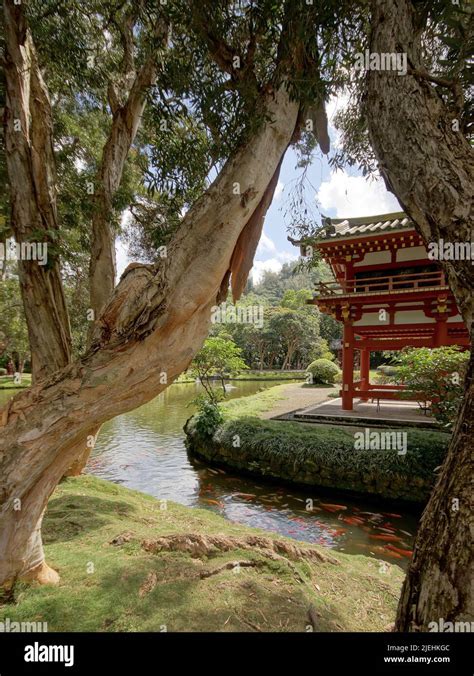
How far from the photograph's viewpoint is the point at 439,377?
6770mm

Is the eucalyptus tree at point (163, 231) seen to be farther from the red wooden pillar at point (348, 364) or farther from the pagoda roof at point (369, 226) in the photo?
the red wooden pillar at point (348, 364)

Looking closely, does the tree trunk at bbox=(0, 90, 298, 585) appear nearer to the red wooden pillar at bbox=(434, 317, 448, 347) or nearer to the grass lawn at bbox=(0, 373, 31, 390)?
the red wooden pillar at bbox=(434, 317, 448, 347)

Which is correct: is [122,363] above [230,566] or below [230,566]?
above

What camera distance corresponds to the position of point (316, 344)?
33.8 metres

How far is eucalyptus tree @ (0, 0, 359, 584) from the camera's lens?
2.08m

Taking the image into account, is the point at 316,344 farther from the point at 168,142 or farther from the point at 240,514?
the point at 168,142

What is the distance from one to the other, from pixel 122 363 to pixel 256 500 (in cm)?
564

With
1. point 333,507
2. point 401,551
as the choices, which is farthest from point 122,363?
point 333,507

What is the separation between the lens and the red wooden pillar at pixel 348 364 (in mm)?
11048

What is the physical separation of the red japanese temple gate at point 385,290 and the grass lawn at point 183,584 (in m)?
6.22

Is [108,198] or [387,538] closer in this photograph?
[108,198]

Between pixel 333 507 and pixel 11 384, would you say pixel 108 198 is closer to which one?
pixel 333 507

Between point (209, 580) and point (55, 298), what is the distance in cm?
303

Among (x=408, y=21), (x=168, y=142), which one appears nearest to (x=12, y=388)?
(x=168, y=142)
